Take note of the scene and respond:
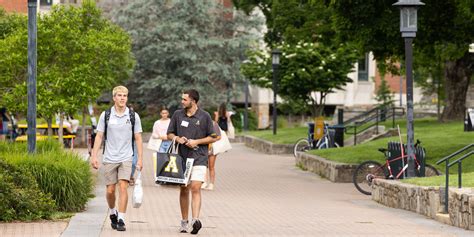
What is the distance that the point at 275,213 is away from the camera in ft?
60.7

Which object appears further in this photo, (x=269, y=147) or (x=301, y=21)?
(x=269, y=147)

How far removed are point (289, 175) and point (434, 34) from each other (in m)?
5.03

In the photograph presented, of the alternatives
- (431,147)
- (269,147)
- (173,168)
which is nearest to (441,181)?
(173,168)

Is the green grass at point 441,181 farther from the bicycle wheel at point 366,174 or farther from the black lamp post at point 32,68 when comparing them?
the black lamp post at point 32,68

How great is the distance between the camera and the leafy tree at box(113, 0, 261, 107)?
61438 mm

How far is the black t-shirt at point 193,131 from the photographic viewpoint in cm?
1460

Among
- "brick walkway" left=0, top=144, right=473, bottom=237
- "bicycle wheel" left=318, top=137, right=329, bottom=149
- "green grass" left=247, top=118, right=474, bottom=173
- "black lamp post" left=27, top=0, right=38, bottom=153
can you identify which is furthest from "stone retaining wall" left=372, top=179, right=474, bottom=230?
"bicycle wheel" left=318, top=137, right=329, bottom=149

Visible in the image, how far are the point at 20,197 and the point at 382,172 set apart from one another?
9.79 m

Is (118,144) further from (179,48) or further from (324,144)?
(179,48)

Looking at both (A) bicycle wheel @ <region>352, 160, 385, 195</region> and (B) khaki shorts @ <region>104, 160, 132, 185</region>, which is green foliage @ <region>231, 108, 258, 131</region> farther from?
(B) khaki shorts @ <region>104, 160, 132, 185</region>

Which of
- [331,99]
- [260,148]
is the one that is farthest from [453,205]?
[331,99]

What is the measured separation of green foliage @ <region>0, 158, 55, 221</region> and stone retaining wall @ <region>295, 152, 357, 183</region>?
12193 millimetres

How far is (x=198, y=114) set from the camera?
14.9m

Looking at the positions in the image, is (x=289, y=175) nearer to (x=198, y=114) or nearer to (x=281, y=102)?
(x=198, y=114)
